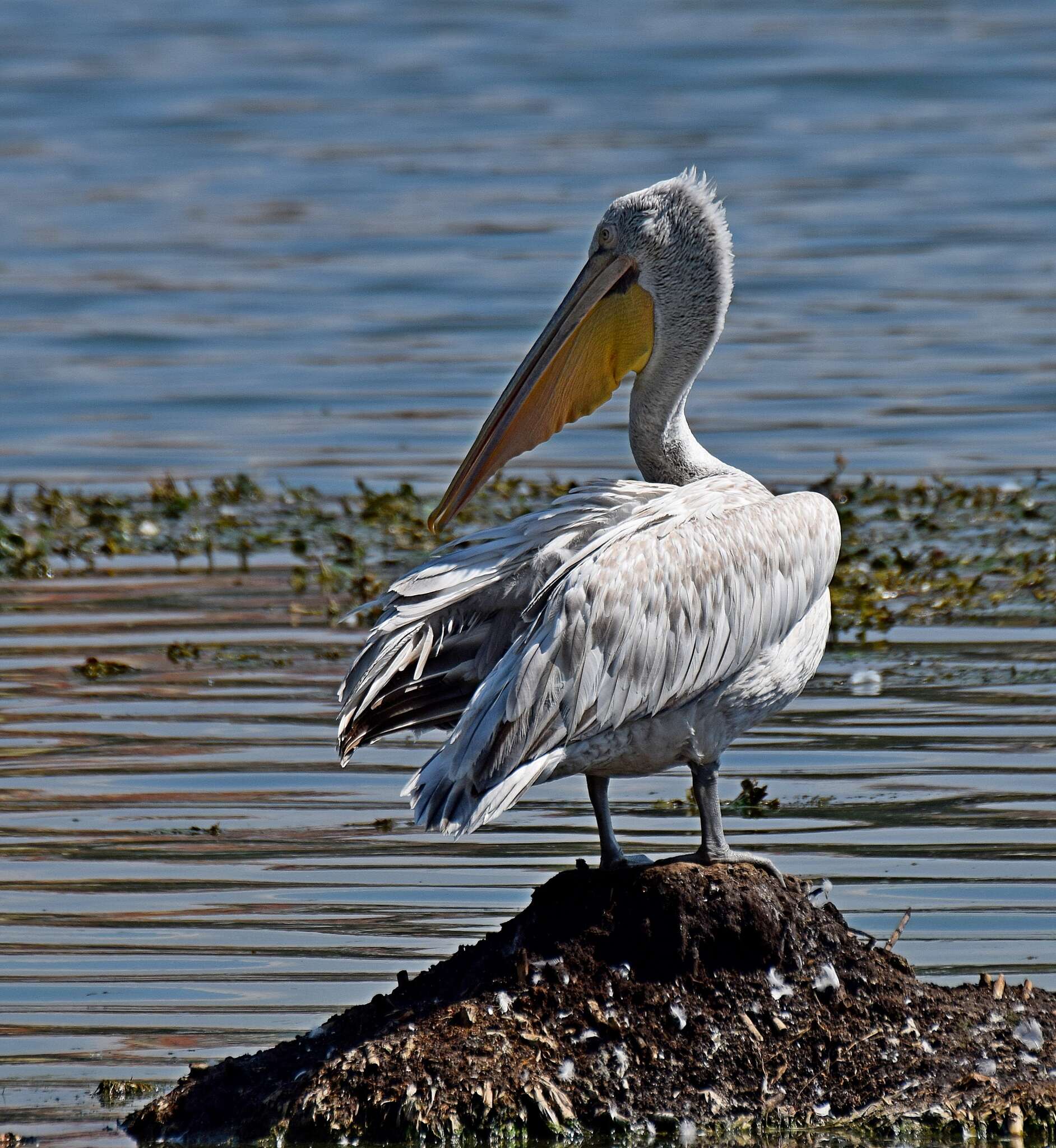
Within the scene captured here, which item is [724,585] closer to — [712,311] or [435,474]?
[712,311]

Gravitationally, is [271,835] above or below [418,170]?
below

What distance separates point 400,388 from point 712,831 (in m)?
9.43

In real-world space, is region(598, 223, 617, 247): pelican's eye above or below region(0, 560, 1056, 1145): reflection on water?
above

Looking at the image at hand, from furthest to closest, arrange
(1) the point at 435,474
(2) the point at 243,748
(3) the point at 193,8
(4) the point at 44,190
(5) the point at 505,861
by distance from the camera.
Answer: (3) the point at 193,8 → (4) the point at 44,190 → (1) the point at 435,474 → (2) the point at 243,748 → (5) the point at 505,861

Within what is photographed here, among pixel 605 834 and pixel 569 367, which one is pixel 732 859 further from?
pixel 569 367

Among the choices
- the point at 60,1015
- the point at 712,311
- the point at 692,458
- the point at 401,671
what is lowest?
the point at 60,1015

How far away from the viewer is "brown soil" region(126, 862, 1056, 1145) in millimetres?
4223

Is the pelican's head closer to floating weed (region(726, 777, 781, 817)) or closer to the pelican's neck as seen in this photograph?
the pelican's neck

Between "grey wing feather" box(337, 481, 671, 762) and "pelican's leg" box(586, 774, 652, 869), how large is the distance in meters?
0.33

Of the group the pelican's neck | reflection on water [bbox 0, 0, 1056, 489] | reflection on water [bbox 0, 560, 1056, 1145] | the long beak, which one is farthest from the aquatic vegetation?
the pelican's neck

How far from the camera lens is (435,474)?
11.2 metres

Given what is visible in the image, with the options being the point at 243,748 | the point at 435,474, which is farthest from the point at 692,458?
the point at 435,474

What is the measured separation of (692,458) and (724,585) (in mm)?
576

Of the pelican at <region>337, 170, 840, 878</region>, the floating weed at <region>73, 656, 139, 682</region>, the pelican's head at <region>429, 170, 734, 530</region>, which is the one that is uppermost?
the pelican's head at <region>429, 170, 734, 530</region>
